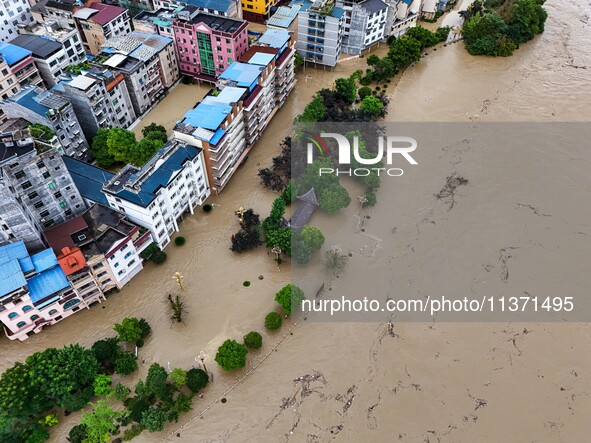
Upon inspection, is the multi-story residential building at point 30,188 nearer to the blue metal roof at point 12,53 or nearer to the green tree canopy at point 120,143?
the green tree canopy at point 120,143

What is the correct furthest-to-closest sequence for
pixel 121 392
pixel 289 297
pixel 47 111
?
pixel 47 111, pixel 289 297, pixel 121 392

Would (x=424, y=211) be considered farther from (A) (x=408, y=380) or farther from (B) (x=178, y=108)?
(B) (x=178, y=108)

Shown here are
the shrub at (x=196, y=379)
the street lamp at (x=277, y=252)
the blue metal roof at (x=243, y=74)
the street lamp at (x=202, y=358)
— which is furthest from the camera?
the blue metal roof at (x=243, y=74)

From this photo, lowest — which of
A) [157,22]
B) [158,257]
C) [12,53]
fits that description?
[158,257]

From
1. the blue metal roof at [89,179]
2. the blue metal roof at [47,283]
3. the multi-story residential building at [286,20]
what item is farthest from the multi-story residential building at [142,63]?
the blue metal roof at [47,283]

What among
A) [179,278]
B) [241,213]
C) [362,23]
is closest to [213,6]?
[362,23]

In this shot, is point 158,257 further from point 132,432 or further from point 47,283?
point 132,432

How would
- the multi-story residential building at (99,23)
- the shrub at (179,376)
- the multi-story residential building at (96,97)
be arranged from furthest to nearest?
1. the multi-story residential building at (99,23)
2. the multi-story residential building at (96,97)
3. the shrub at (179,376)
